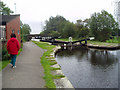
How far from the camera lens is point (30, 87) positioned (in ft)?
13.8

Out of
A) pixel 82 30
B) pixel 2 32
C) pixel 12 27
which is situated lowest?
pixel 2 32

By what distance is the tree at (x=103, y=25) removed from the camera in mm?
32094

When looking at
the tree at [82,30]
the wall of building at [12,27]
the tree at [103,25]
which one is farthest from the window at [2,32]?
the tree at [82,30]

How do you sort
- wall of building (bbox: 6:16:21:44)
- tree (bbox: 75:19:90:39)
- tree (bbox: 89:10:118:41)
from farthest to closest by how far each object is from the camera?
tree (bbox: 75:19:90:39)
tree (bbox: 89:10:118:41)
wall of building (bbox: 6:16:21:44)

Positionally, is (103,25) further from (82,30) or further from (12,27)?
(12,27)

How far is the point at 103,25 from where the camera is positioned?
32.6 metres

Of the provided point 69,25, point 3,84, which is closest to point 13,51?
point 3,84

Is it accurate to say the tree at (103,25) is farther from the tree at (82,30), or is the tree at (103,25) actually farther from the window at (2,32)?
the window at (2,32)

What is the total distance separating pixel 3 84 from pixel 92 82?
13.3 ft

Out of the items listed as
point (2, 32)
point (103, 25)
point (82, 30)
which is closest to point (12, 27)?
point (2, 32)

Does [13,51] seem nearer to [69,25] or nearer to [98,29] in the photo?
[98,29]

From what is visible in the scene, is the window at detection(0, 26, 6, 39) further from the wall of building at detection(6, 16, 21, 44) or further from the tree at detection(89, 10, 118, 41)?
the tree at detection(89, 10, 118, 41)

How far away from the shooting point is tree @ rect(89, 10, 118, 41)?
32.1 m

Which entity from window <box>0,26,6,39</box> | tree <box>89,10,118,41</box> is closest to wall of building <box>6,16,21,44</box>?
window <box>0,26,6,39</box>
